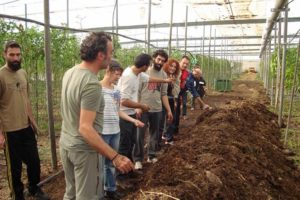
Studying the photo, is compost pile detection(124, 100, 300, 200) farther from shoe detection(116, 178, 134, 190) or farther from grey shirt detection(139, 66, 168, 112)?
grey shirt detection(139, 66, 168, 112)

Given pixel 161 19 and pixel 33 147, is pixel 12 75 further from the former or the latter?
pixel 161 19

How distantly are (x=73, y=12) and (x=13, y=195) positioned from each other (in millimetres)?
17395

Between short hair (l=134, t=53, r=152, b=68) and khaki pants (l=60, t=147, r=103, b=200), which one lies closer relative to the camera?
khaki pants (l=60, t=147, r=103, b=200)

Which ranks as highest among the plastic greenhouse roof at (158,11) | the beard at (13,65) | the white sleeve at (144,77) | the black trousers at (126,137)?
the plastic greenhouse roof at (158,11)

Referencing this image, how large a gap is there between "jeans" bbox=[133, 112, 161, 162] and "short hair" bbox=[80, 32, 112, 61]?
279cm

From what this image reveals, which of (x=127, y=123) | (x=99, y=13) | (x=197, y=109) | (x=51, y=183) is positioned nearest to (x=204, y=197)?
(x=127, y=123)

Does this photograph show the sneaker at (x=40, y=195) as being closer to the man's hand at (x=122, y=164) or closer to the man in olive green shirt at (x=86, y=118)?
the man in olive green shirt at (x=86, y=118)

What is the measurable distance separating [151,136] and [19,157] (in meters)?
2.35

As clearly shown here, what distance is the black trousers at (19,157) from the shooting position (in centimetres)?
387

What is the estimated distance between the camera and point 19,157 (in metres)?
3.97

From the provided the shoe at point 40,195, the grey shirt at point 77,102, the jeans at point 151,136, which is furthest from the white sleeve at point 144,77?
the grey shirt at point 77,102

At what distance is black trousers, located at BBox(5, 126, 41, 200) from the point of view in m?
3.87

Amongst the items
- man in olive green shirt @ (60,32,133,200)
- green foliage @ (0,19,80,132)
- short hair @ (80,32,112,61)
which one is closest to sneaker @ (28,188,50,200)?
man in olive green shirt @ (60,32,133,200)

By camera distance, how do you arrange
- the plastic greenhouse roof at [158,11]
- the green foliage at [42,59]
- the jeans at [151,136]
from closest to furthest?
the jeans at [151,136] < the green foliage at [42,59] < the plastic greenhouse roof at [158,11]
